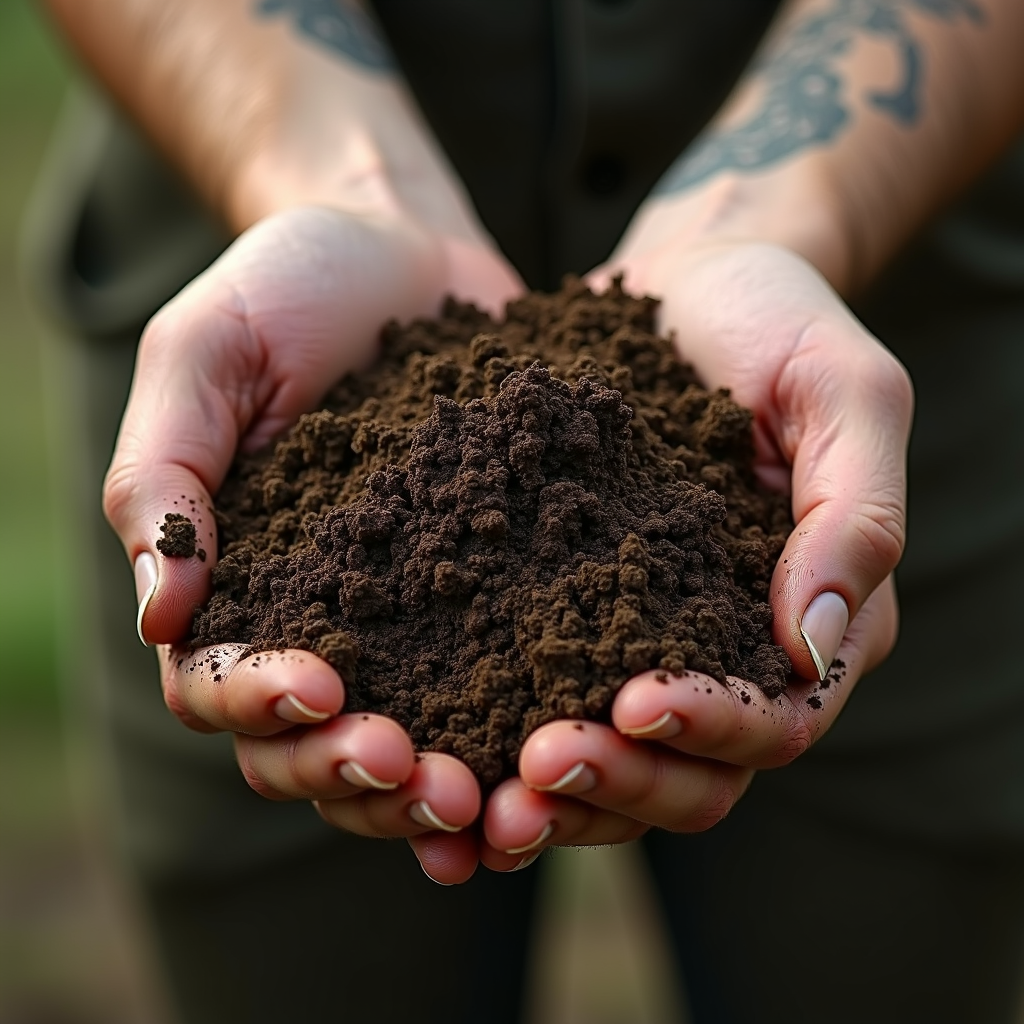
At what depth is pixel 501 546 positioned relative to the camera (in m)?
1.21

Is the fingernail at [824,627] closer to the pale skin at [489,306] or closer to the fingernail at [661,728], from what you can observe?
the pale skin at [489,306]

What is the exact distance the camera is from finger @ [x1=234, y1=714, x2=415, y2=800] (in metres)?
1.01

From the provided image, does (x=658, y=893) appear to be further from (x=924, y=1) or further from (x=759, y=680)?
(x=924, y=1)

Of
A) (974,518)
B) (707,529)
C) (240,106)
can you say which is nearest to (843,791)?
(974,518)

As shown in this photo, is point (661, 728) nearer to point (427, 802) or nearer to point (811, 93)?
point (427, 802)

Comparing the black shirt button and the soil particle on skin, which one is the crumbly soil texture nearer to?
the soil particle on skin

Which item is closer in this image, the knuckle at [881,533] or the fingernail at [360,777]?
the fingernail at [360,777]

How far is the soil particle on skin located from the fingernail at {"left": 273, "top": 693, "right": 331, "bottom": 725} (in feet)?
0.79

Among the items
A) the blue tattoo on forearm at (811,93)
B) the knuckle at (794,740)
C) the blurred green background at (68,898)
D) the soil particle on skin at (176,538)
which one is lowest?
the blurred green background at (68,898)

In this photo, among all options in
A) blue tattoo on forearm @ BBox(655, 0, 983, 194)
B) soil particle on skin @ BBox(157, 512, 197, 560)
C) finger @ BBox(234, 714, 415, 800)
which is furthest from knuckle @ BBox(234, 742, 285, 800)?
blue tattoo on forearm @ BBox(655, 0, 983, 194)

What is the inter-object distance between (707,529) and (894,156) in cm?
76

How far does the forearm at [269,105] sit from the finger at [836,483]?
0.60 m

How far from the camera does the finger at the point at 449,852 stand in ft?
3.51

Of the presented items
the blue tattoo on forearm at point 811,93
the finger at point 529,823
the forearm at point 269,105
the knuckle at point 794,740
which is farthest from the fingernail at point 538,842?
the blue tattoo on forearm at point 811,93
